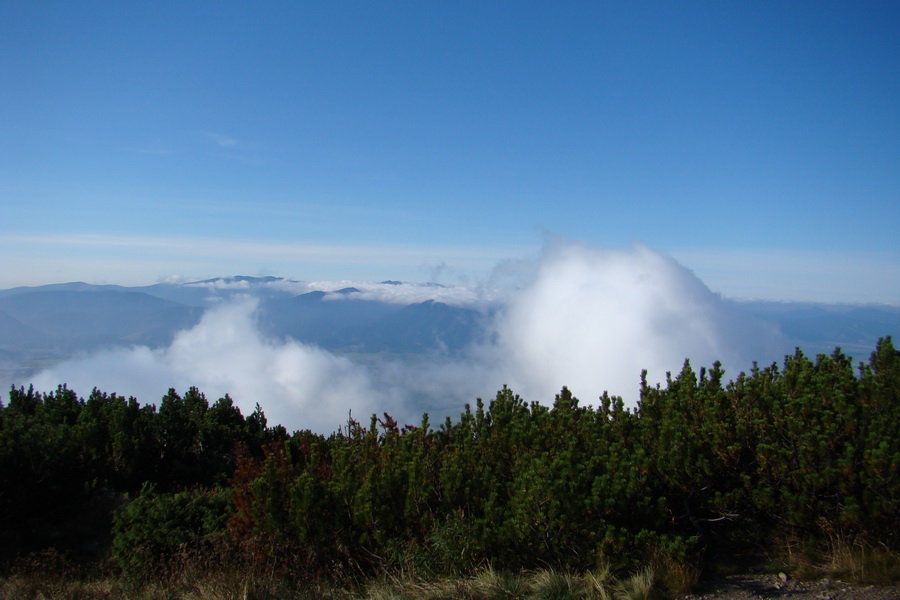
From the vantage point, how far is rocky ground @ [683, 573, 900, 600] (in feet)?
14.0

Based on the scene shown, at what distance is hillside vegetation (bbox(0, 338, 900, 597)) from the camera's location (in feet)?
15.6

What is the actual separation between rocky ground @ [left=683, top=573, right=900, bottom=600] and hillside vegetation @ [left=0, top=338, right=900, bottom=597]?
17 centimetres

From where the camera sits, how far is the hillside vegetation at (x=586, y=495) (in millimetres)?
4770

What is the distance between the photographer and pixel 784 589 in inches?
179

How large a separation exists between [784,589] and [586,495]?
67.6 inches

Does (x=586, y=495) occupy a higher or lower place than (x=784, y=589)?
higher

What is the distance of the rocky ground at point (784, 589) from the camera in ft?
14.0

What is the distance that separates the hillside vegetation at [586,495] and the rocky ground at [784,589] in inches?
6.6

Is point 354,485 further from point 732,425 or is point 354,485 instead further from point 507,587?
point 732,425

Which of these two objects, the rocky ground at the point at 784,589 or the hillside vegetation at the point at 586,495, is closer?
the rocky ground at the point at 784,589

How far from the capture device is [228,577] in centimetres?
505

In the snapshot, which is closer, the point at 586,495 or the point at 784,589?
the point at 784,589

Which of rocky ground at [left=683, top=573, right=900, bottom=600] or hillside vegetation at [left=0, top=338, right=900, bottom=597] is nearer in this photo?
rocky ground at [left=683, top=573, right=900, bottom=600]

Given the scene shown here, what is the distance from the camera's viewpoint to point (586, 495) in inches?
194
